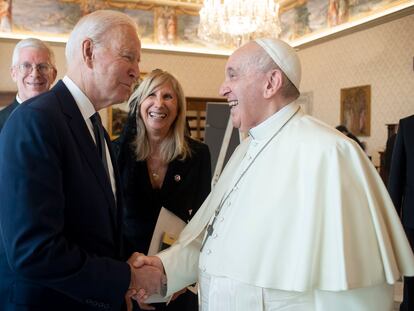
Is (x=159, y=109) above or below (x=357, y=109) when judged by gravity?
below

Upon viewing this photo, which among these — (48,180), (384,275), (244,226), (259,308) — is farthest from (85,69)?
(384,275)

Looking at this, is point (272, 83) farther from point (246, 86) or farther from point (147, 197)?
point (147, 197)

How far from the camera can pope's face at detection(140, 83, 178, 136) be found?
113 inches

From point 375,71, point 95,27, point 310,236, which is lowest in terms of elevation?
point 310,236

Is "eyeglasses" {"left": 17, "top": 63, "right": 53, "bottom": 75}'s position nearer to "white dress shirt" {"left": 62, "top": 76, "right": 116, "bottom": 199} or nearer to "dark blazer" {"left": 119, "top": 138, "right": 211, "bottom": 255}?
"dark blazer" {"left": 119, "top": 138, "right": 211, "bottom": 255}

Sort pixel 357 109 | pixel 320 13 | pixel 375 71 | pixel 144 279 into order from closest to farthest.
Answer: pixel 144 279 → pixel 375 71 → pixel 357 109 → pixel 320 13

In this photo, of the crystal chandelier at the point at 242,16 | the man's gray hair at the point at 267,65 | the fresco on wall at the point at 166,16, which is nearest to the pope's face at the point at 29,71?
the man's gray hair at the point at 267,65

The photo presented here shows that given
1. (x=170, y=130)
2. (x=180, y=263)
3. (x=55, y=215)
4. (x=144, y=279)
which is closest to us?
(x=55, y=215)

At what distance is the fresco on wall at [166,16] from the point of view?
10.0 metres

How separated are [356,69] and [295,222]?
8.45 metres

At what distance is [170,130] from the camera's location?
3.01 meters

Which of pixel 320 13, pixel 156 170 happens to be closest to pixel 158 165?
pixel 156 170

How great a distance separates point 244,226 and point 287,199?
231 millimetres

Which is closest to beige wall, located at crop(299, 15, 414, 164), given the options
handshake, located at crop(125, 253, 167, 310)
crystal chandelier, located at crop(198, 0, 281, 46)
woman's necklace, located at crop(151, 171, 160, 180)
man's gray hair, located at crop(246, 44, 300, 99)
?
crystal chandelier, located at crop(198, 0, 281, 46)
